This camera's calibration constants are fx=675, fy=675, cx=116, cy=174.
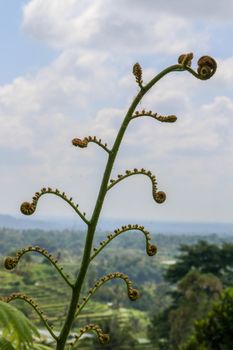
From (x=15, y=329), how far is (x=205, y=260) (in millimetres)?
64901

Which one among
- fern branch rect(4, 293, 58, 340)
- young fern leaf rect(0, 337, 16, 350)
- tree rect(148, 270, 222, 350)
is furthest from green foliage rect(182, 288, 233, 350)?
tree rect(148, 270, 222, 350)

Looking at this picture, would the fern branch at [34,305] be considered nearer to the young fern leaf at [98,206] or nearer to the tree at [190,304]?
the young fern leaf at [98,206]

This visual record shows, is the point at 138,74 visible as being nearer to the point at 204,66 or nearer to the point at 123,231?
the point at 204,66

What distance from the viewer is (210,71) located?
265 centimetres

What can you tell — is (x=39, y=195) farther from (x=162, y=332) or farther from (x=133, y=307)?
(x=133, y=307)

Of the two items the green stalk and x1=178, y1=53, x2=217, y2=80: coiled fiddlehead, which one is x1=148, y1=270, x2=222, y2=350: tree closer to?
the green stalk

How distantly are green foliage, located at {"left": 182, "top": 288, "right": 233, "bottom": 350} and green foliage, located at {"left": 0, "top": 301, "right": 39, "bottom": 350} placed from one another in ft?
68.2

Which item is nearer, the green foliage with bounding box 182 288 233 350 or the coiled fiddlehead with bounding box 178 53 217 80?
the coiled fiddlehead with bounding box 178 53 217 80

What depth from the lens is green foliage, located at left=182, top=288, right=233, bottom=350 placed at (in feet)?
76.3

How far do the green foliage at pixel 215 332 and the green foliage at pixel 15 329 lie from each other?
2079cm

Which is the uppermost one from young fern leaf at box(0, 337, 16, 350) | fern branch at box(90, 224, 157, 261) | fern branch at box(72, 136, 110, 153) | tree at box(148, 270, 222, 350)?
fern branch at box(72, 136, 110, 153)

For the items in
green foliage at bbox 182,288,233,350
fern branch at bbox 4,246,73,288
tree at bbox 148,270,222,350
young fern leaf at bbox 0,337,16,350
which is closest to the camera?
fern branch at bbox 4,246,73,288

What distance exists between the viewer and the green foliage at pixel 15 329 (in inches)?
113

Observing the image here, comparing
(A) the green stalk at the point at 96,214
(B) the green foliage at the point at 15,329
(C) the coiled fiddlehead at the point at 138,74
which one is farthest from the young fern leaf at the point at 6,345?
(C) the coiled fiddlehead at the point at 138,74
